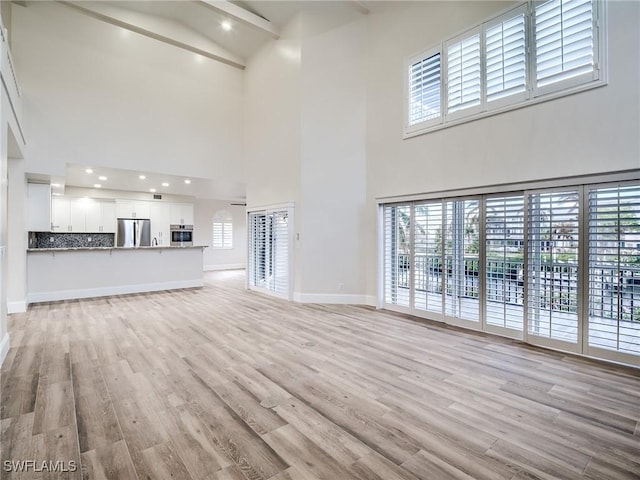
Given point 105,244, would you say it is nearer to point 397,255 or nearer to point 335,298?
point 335,298

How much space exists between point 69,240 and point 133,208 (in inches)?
70.9

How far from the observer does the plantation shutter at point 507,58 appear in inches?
150

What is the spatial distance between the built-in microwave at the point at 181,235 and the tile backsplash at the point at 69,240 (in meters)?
1.65

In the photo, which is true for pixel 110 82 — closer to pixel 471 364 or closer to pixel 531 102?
pixel 531 102

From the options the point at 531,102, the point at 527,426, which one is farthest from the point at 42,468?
the point at 531,102

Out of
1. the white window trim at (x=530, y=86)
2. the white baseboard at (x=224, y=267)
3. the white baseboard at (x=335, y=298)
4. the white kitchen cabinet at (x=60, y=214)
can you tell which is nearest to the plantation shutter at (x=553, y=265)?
the white window trim at (x=530, y=86)

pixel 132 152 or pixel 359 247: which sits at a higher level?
pixel 132 152

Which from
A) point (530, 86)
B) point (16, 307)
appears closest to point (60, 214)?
point (16, 307)

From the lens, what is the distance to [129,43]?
21.6 feet

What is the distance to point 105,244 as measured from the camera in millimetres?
A: 8656

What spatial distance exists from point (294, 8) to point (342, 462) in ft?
23.5

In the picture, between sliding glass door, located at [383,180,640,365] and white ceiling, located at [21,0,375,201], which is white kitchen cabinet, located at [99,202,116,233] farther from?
sliding glass door, located at [383,180,640,365]

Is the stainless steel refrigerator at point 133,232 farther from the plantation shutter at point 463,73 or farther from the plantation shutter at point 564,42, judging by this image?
the plantation shutter at point 564,42

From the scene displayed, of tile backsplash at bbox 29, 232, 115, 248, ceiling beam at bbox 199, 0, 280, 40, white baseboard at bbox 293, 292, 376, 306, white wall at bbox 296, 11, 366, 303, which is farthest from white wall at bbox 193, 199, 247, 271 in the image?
ceiling beam at bbox 199, 0, 280, 40
